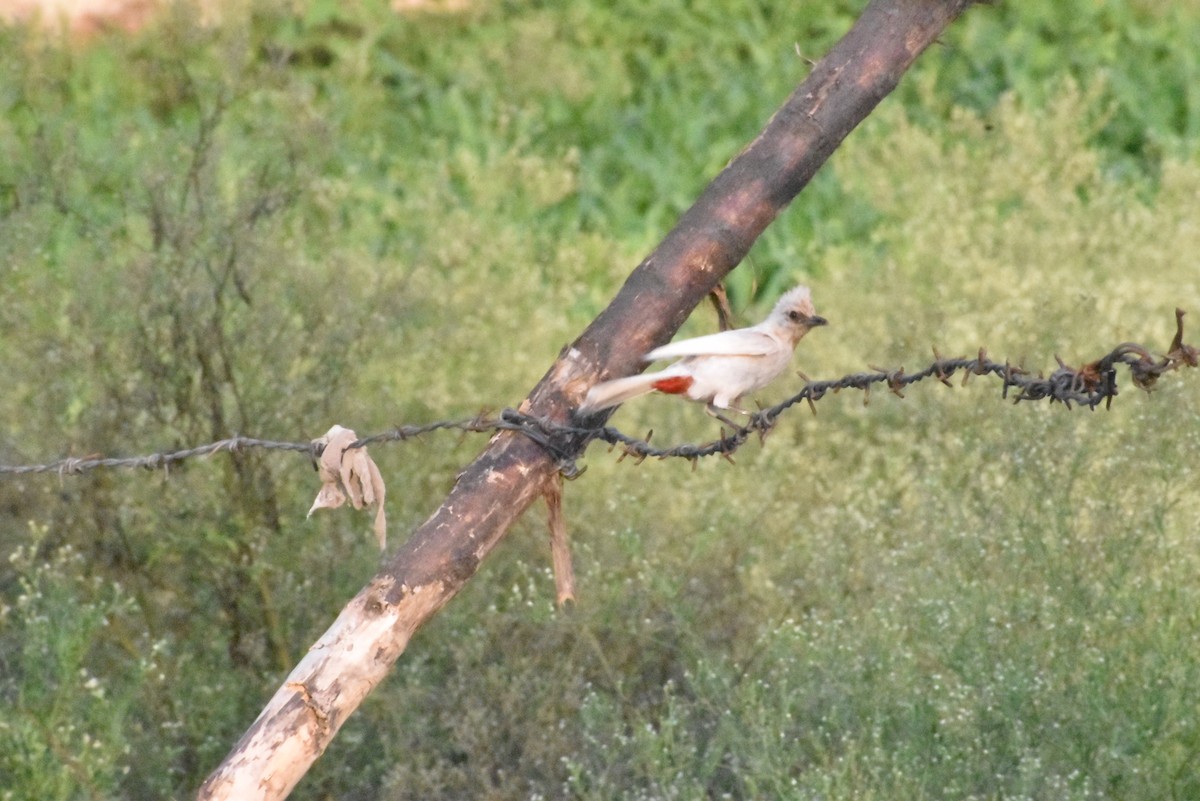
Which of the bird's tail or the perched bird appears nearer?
the bird's tail

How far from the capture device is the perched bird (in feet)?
11.0

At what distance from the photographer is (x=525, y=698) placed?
17.3 ft

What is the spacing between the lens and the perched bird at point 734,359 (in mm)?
3354

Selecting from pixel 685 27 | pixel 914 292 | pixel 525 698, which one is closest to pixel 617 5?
pixel 685 27

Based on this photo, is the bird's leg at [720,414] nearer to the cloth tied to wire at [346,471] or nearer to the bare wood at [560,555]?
the bare wood at [560,555]

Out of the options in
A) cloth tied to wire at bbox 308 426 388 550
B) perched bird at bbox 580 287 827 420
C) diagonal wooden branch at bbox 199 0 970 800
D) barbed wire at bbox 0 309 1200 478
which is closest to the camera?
barbed wire at bbox 0 309 1200 478

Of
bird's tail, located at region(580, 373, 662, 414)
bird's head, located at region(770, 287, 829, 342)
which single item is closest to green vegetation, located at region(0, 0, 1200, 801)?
bird's head, located at region(770, 287, 829, 342)

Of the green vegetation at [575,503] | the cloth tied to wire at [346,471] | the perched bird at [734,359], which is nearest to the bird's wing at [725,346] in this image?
the perched bird at [734,359]

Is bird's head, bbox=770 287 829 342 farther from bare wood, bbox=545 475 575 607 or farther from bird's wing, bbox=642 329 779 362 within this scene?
bare wood, bbox=545 475 575 607

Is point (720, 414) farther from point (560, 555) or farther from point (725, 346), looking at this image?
point (560, 555)

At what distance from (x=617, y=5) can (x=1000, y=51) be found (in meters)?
2.29

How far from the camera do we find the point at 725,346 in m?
3.37

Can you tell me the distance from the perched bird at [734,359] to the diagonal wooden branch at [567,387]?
80mm

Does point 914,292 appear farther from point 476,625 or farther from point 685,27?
point 685,27
